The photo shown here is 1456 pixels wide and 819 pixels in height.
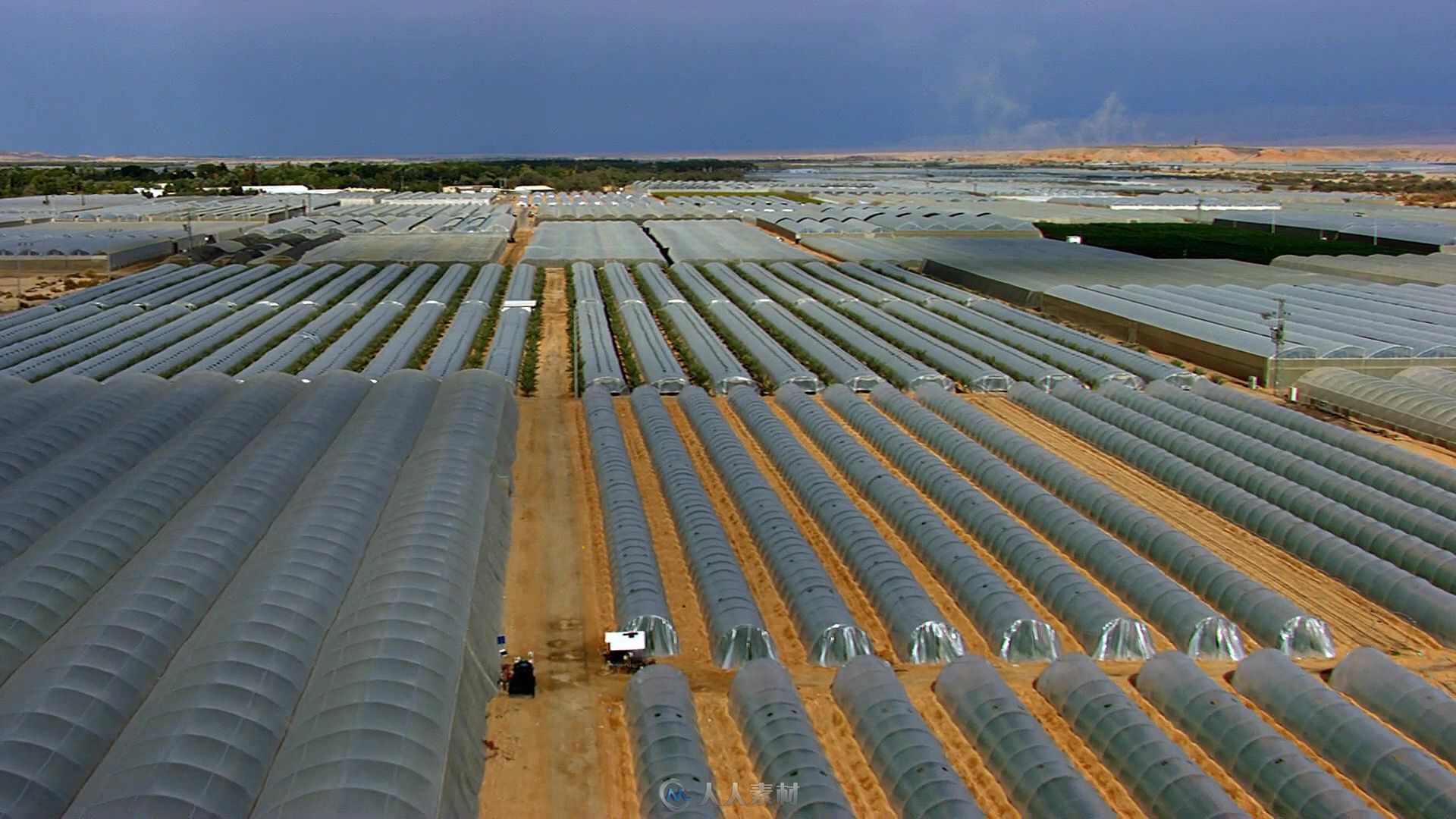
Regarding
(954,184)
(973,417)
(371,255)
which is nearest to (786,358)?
(973,417)

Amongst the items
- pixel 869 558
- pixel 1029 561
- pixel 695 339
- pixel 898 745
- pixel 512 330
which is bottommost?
pixel 898 745

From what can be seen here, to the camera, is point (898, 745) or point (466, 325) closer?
point (898, 745)

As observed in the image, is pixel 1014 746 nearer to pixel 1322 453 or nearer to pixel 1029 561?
Answer: pixel 1029 561

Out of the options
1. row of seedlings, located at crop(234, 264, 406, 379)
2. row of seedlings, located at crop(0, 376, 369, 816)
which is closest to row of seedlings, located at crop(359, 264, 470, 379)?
row of seedlings, located at crop(234, 264, 406, 379)

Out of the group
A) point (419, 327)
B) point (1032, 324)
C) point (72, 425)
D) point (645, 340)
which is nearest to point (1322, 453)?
point (1032, 324)

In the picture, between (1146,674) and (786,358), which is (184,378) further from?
(1146,674)

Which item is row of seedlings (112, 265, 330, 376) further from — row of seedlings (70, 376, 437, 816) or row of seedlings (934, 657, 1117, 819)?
row of seedlings (934, 657, 1117, 819)

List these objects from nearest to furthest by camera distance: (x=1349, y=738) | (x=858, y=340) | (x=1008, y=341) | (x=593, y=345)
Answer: (x=1349, y=738)
(x=593, y=345)
(x=858, y=340)
(x=1008, y=341)
